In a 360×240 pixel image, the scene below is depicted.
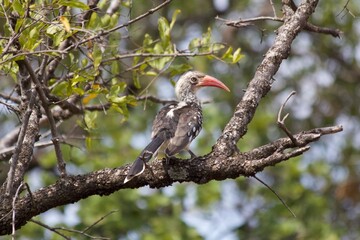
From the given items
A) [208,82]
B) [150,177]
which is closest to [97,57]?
[150,177]

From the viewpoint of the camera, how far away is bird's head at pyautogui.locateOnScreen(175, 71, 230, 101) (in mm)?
6078

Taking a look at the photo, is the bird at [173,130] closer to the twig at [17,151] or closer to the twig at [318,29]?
the twig at [17,151]

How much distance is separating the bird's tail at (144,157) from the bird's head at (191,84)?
126 centimetres

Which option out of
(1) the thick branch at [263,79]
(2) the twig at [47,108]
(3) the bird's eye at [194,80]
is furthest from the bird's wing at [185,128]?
(3) the bird's eye at [194,80]

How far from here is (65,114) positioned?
5352 millimetres

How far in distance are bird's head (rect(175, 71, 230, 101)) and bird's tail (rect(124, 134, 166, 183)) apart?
49.6 inches

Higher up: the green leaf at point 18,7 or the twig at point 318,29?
the twig at point 318,29

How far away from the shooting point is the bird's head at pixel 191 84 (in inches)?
239

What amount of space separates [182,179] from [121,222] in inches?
159

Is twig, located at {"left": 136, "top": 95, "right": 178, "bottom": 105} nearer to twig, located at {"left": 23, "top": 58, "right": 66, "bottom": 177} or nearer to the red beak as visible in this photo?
the red beak

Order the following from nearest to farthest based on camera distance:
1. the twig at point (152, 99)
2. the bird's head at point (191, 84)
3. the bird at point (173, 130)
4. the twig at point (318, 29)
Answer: the bird at point (173, 130), the twig at point (318, 29), the twig at point (152, 99), the bird's head at point (191, 84)

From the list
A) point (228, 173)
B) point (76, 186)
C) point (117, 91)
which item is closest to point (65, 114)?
point (117, 91)

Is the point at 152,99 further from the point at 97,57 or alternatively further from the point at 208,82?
the point at 97,57

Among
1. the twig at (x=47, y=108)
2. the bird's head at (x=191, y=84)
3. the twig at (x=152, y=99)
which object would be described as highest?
the bird's head at (x=191, y=84)
